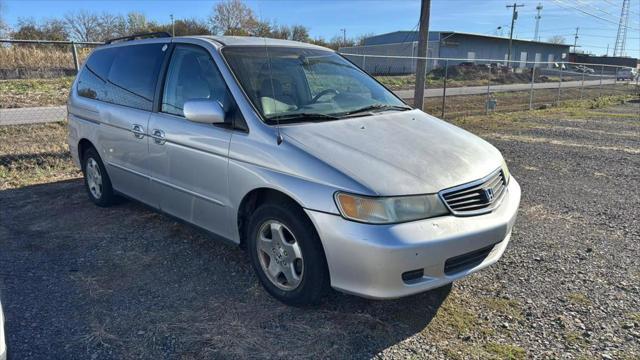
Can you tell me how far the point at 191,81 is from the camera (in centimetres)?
379

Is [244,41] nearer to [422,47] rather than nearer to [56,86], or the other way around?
[422,47]

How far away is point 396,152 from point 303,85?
1187 mm

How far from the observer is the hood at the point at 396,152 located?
9.06 ft

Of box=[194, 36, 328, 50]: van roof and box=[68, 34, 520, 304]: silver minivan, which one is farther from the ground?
box=[194, 36, 328, 50]: van roof

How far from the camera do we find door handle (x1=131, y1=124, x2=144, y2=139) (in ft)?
13.5

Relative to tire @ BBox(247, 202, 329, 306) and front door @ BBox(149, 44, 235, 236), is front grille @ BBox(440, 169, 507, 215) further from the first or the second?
front door @ BBox(149, 44, 235, 236)

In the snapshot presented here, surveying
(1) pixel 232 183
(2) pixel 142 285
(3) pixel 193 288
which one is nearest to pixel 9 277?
(2) pixel 142 285

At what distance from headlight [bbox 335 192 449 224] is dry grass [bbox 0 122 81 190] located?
553cm

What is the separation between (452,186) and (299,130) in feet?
3.53

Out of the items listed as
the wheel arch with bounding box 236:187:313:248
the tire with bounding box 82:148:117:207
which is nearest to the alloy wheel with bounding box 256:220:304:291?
the wheel arch with bounding box 236:187:313:248

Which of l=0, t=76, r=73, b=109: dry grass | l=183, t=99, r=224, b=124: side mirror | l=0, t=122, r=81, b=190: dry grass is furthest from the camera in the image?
l=0, t=76, r=73, b=109: dry grass

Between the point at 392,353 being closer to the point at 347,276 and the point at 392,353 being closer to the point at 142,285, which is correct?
the point at 347,276

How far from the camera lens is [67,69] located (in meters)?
20.0

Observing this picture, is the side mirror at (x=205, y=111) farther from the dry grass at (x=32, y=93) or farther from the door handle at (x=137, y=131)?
the dry grass at (x=32, y=93)
